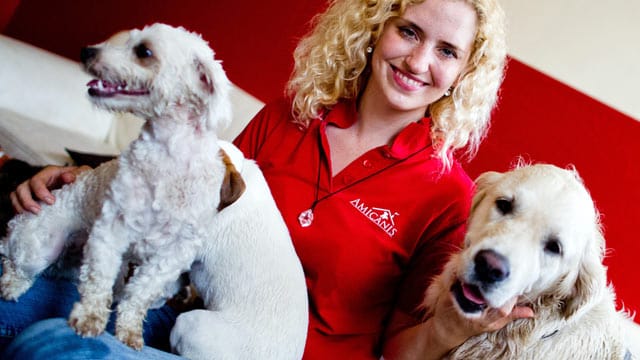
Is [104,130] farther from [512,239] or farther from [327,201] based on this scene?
[512,239]

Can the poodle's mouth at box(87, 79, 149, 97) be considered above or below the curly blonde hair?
below

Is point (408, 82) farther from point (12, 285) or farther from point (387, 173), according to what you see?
point (12, 285)

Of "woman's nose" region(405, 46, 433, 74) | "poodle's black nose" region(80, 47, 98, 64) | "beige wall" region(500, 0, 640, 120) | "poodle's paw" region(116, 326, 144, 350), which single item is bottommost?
"poodle's paw" region(116, 326, 144, 350)

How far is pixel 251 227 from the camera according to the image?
1119 mm

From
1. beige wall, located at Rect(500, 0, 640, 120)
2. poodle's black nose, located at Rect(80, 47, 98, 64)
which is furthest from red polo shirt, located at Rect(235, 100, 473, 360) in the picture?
beige wall, located at Rect(500, 0, 640, 120)

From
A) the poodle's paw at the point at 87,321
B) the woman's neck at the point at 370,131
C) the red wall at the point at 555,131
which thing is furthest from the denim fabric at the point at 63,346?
the red wall at the point at 555,131

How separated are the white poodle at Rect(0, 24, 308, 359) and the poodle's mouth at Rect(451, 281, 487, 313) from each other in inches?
12.2

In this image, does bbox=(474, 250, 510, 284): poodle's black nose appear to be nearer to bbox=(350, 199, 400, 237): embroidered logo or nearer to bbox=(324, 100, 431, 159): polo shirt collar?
bbox=(350, 199, 400, 237): embroidered logo

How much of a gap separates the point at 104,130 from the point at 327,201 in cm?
198

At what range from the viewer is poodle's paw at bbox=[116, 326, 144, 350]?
39.1 inches

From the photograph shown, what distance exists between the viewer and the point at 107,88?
0.92m

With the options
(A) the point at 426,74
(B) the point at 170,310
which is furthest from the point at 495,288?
(B) the point at 170,310

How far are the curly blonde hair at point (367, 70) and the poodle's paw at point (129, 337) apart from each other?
0.70 meters

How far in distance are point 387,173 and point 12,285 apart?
2.79 ft
